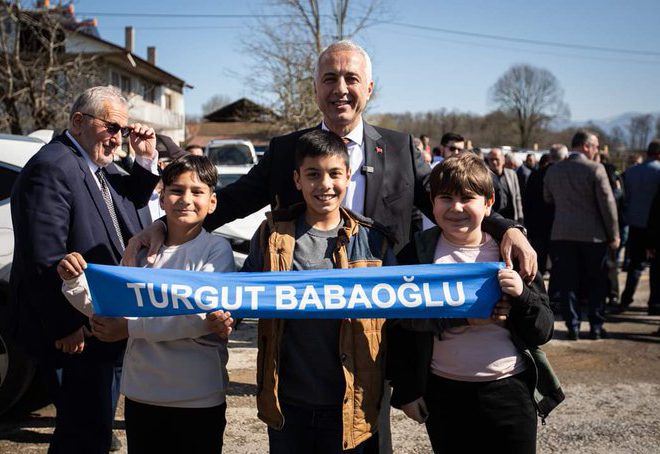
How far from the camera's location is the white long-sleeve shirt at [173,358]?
8.57 feet

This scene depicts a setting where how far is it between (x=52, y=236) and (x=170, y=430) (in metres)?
1.03

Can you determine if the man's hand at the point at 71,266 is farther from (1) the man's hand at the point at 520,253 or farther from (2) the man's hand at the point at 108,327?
(1) the man's hand at the point at 520,253

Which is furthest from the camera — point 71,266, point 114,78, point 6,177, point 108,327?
point 114,78

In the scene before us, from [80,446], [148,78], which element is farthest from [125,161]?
[148,78]

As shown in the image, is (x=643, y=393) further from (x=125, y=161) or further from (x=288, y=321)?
(x=125, y=161)

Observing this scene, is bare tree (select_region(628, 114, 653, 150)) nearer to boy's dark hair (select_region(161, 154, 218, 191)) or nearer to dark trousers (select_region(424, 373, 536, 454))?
dark trousers (select_region(424, 373, 536, 454))

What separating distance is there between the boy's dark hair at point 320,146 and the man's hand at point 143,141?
1237 mm

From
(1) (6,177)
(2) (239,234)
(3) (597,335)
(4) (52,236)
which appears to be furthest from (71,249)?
(3) (597,335)

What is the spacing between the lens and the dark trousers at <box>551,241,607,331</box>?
6977mm

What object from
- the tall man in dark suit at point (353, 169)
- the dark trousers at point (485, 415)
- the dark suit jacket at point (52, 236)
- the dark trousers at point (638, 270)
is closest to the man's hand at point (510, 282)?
the tall man in dark suit at point (353, 169)

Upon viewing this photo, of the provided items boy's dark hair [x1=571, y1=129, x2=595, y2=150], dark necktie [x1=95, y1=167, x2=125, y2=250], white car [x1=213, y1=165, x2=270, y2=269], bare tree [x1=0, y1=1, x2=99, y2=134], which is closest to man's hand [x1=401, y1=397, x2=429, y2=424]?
dark necktie [x1=95, y1=167, x2=125, y2=250]

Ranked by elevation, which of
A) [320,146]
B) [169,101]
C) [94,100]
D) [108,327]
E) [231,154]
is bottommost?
[108,327]

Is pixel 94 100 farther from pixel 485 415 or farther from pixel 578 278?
pixel 578 278

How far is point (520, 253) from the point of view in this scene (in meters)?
2.55
